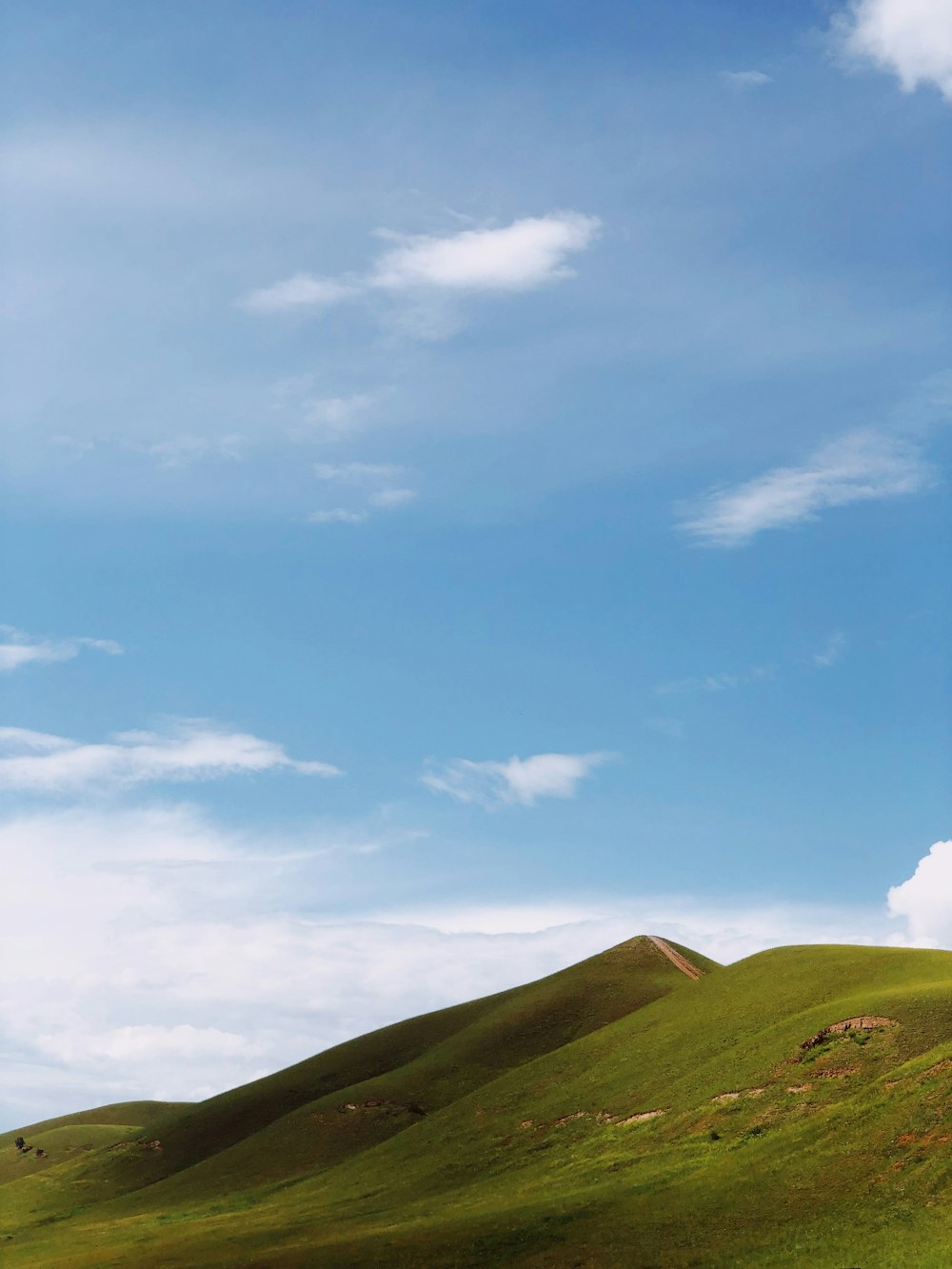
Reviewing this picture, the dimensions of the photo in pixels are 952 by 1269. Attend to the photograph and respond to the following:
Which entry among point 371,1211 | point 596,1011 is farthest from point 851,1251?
point 596,1011

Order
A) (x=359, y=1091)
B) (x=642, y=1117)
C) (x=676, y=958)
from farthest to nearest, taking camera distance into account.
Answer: (x=676, y=958)
(x=359, y=1091)
(x=642, y=1117)

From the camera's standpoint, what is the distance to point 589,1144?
79875mm

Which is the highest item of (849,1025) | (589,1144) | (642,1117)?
(849,1025)

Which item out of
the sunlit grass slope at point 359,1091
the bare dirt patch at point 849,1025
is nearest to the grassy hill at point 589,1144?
the bare dirt patch at point 849,1025

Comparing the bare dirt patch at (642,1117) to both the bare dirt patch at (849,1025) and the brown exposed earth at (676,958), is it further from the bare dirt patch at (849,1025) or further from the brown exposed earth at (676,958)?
the brown exposed earth at (676,958)

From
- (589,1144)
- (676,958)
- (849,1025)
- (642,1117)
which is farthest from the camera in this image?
(676,958)

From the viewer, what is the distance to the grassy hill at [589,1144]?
57.6 m

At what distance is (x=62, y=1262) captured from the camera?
76.9m

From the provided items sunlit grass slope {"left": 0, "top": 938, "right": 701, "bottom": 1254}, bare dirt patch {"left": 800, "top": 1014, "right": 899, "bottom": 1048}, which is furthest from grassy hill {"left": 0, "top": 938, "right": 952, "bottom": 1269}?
sunlit grass slope {"left": 0, "top": 938, "right": 701, "bottom": 1254}


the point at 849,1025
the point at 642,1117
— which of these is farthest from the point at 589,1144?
the point at 849,1025

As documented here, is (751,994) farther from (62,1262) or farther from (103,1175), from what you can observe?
(103,1175)

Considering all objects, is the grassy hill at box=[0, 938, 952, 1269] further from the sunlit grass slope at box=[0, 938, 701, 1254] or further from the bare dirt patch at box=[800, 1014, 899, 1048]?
the sunlit grass slope at box=[0, 938, 701, 1254]

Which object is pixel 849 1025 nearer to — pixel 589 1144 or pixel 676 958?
pixel 589 1144

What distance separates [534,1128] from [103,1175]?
57.0 metres
